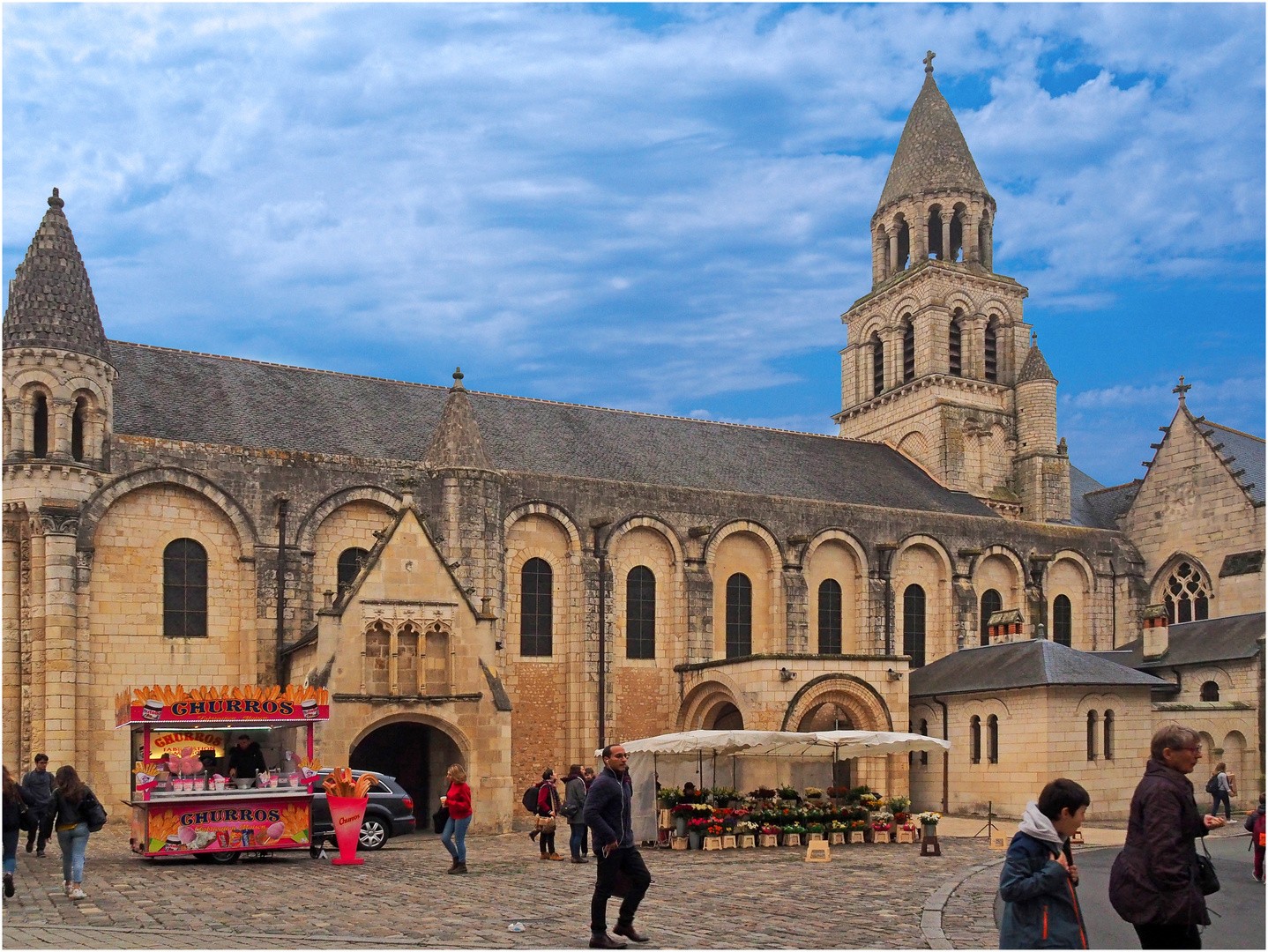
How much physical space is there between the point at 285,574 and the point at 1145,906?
75.8ft

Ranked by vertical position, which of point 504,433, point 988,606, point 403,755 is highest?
point 504,433

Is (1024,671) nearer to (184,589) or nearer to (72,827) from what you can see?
(184,589)

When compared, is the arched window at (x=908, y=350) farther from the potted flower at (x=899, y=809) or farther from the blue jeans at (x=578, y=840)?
the blue jeans at (x=578, y=840)

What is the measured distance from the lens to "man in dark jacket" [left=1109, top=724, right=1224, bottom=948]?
7219 millimetres

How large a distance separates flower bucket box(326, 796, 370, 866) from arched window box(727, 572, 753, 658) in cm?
1769

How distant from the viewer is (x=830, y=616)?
3644cm

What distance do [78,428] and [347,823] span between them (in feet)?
40.1

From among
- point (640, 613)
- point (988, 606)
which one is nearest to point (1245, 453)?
point (988, 606)

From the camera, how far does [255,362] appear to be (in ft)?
110

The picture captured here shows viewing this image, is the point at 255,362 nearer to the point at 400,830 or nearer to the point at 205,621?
the point at 205,621

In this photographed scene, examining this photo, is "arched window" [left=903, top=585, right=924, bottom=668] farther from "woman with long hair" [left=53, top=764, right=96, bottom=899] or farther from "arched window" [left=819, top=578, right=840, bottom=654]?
"woman with long hair" [left=53, top=764, right=96, bottom=899]

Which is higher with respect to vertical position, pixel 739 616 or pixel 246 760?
pixel 739 616

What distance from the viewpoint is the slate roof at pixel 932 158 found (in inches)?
1893

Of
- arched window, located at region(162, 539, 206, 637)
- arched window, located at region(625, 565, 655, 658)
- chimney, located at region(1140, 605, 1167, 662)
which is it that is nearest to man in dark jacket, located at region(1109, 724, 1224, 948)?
arched window, located at region(162, 539, 206, 637)
